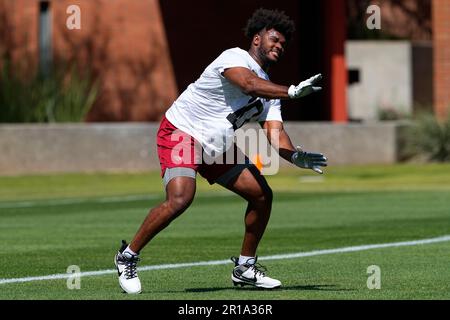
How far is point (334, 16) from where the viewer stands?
3406cm

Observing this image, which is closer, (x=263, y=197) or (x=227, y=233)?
(x=263, y=197)

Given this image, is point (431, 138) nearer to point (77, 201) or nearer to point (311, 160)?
point (77, 201)

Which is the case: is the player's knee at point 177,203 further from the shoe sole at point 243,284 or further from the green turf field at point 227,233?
the shoe sole at point 243,284

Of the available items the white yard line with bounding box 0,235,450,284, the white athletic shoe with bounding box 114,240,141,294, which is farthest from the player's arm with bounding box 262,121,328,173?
the white yard line with bounding box 0,235,450,284

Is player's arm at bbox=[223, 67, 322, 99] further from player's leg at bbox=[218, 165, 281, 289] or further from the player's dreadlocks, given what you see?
A: player's leg at bbox=[218, 165, 281, 289]

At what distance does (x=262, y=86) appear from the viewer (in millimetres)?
10148

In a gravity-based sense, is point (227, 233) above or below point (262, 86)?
below

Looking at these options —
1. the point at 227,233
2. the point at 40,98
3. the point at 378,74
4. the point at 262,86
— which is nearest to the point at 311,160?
the point at 262,86

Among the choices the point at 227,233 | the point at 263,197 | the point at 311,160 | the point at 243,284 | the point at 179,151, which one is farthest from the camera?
the point at 227,233

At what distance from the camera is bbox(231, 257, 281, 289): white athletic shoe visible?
10.9 metres

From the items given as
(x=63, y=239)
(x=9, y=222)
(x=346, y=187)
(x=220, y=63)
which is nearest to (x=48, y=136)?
(x=346, y=187)

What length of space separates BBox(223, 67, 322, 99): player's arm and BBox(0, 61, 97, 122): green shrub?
20641 mm

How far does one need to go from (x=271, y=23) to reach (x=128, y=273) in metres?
2.15

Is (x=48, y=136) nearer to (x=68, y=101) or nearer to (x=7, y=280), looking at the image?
(x=68, y=101)
